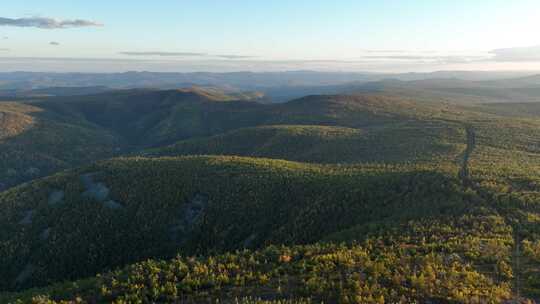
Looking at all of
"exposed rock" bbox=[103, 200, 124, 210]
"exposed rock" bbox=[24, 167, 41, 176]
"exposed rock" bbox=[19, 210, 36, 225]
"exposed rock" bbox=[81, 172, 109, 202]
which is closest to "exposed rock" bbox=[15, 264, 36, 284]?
"exposed rock" bbox=[19, 210, 36, 225]

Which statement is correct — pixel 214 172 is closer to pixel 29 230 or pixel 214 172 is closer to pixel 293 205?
pixel 293 205

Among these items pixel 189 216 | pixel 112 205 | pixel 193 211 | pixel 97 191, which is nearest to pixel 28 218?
pixel 97 191

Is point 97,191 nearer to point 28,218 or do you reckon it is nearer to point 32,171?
point 28,218

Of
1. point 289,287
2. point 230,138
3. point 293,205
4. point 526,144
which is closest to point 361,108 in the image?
point 230,138

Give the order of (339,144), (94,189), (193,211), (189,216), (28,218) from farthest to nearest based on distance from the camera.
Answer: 1. (339,144)
2. (94,189)
3. (28,218)
4. (193,211)
5. (189,216)

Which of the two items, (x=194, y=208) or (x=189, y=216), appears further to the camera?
(x=194, y=208)

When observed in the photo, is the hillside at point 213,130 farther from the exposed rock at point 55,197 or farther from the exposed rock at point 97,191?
the exposed rock at point 55,197

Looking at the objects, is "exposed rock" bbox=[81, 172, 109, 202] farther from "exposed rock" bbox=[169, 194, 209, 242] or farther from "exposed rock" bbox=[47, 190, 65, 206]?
"exposed rock" bbox=[169, 194, 209, 242]
